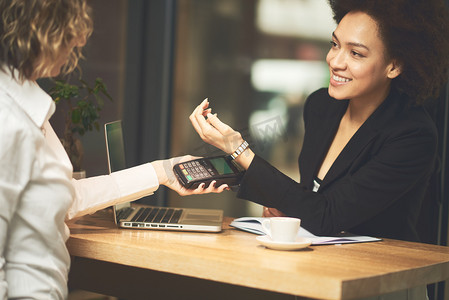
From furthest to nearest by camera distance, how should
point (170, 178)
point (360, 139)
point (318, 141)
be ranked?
A: point (318, 141) < point (360, 139) < point (170, 178)

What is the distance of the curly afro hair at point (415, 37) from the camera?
1773 millimetres

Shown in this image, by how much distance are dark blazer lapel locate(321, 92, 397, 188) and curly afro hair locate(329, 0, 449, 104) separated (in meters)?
0.12

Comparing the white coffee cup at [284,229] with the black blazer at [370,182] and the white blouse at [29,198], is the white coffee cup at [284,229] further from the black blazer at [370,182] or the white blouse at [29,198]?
the white blouse at [29,198]

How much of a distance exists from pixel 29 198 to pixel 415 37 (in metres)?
1.31

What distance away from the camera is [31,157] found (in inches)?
41.0

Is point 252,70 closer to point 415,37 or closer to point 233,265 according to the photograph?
point 415,37

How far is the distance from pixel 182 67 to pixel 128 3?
48 cm

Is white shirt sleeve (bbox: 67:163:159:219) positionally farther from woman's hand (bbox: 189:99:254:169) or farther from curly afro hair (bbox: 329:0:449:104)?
curly afro hair (bbox: 329:0:449:104)

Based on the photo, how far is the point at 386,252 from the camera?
1379 mm

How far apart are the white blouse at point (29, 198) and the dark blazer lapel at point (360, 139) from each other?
0.89 m

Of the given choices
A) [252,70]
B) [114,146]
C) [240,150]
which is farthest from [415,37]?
[252,70]

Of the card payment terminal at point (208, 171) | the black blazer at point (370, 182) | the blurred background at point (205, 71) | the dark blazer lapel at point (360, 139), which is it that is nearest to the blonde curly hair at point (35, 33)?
the card payment terminal at point (208, 171)

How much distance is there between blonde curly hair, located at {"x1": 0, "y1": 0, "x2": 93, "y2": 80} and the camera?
1053 mm

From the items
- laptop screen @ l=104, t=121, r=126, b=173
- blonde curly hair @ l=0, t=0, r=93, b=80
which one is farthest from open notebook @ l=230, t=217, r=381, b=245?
blonde curly hair @ l=0, t=0, r=93, b=80
